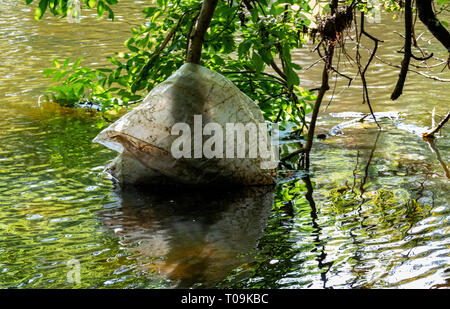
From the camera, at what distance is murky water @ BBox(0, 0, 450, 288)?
397 centimetres

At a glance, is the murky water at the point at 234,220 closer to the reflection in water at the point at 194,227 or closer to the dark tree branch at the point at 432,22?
the reflection in water at the point at 194,227

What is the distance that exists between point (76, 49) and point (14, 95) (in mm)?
3176

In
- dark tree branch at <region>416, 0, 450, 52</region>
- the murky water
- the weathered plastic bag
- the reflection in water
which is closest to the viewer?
dark tree branch at <region>416, 0, 450, 52</region>

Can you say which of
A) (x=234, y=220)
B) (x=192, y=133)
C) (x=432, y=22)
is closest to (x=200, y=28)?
(x=192, y=133)

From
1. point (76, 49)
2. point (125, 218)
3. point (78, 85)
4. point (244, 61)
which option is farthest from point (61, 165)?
point (76, 49)

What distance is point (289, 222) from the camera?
16.2 ft

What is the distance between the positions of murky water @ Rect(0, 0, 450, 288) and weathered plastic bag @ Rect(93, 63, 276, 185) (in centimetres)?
21

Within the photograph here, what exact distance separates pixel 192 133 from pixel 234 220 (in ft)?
2.80

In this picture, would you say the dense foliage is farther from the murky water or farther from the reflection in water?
the reflection in water

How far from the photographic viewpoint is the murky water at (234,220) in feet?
13.0

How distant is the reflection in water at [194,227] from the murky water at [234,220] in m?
0.01

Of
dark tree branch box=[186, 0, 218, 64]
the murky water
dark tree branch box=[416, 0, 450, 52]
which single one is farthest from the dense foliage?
dark tree branch box=[416, 0, 450, 52]

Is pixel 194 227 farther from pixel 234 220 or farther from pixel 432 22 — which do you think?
pixel 432 22

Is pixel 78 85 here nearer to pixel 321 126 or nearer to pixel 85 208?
pixel 85 208
